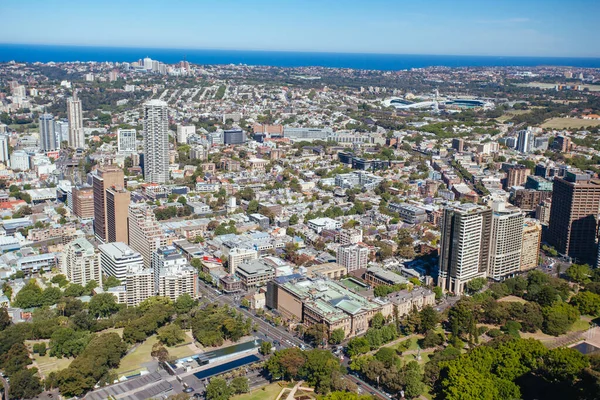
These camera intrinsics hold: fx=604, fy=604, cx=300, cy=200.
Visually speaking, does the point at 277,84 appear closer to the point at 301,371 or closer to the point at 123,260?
the point at 123,260

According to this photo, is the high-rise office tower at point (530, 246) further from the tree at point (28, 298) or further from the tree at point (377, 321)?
the tree at point (28, 298)

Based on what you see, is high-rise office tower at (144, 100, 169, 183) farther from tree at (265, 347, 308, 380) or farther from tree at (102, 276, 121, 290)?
tree at (265, 347, 308, 380)

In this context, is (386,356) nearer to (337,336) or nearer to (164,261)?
(337,336)

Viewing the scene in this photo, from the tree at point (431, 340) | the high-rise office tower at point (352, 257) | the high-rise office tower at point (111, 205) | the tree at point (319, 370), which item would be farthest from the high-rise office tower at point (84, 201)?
the tree at point (431, 340)

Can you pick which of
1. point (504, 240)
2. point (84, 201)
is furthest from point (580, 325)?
point (84, 201)

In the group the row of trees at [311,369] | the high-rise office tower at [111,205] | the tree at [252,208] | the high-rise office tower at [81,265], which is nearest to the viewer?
the row of trees at [311,369]

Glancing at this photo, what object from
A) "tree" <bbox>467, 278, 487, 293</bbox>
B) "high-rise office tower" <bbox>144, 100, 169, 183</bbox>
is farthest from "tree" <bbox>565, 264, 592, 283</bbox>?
"high-rise office tower" <bbox>144, 100, 169, 183</bbox>
